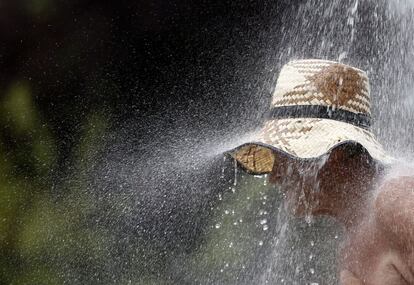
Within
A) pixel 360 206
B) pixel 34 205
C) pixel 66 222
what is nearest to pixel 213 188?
pixel 66 222

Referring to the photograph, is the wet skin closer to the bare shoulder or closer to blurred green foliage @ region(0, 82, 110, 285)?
the bare shoulder

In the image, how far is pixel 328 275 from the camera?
2.37 metres

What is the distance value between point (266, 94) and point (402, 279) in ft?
11.7

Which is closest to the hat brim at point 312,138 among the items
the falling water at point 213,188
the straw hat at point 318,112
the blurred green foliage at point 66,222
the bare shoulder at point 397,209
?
the straw hat at point 318,112

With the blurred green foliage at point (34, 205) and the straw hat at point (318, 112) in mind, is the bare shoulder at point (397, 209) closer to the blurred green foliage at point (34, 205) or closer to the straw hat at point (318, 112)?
the straw hat at point (318, 112)

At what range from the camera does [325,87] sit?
6.24 feet

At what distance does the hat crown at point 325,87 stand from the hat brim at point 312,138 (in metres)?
0.07

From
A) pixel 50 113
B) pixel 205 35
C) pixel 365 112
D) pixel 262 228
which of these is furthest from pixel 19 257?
pixel 365 112

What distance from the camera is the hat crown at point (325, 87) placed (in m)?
1.91

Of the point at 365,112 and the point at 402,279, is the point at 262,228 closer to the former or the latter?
the point at 365,112

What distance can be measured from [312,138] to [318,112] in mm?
117

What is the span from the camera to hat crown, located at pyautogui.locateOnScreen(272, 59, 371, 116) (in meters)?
1.91

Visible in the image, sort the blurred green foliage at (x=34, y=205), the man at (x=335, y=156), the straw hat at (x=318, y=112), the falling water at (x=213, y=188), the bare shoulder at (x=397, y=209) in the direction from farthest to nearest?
the falling water at (x=213, y=188) < the blurred green foliage at (x=34, y=205) < the straw hat at (x=318, y=112) < the man at (x=335, y=156) < the bare shoulder at (x=397, y=209)

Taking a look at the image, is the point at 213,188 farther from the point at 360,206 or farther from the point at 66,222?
the point at 360,206
